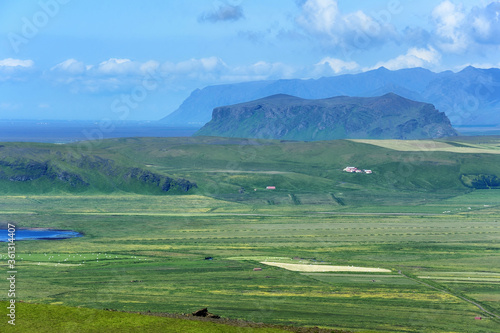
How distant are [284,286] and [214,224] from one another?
68162 millimetres

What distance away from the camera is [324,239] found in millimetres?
138375

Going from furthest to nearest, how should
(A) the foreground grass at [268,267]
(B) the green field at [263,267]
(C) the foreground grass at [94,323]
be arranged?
(A) the foreground grass at [268,267], (B) the green field at [263,267], (C) the foreground grass at [94,323]

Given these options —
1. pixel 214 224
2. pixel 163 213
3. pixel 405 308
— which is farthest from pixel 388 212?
pixel 405 308

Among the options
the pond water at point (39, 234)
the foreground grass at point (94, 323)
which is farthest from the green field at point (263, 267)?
the pond water at point (39, 234)

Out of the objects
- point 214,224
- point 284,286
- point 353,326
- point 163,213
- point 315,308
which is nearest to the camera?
point 353,326

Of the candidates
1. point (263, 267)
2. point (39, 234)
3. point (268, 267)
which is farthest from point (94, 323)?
point (39, 234)

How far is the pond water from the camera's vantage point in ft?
458

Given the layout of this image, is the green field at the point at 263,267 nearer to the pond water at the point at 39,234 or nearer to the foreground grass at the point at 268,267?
the foreground grass at the point at 268,267

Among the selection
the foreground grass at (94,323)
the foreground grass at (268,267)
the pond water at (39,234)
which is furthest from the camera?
the pond water at (39,234)

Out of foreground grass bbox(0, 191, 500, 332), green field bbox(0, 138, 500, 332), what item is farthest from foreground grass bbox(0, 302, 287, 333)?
foreground grass bbox(0, 191, 500, 332)

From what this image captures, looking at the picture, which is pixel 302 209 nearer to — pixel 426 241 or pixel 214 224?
pixel 214 224

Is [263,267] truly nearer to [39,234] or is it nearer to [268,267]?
[268,267]

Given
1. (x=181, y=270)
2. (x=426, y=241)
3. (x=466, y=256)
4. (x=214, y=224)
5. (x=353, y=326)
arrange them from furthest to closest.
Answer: (x=214, y=224)
(x=426, y=241)
(x=466, y=256)
(x=181, y=270)
(x=353, y=326)

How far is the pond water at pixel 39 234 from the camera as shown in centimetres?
13975
